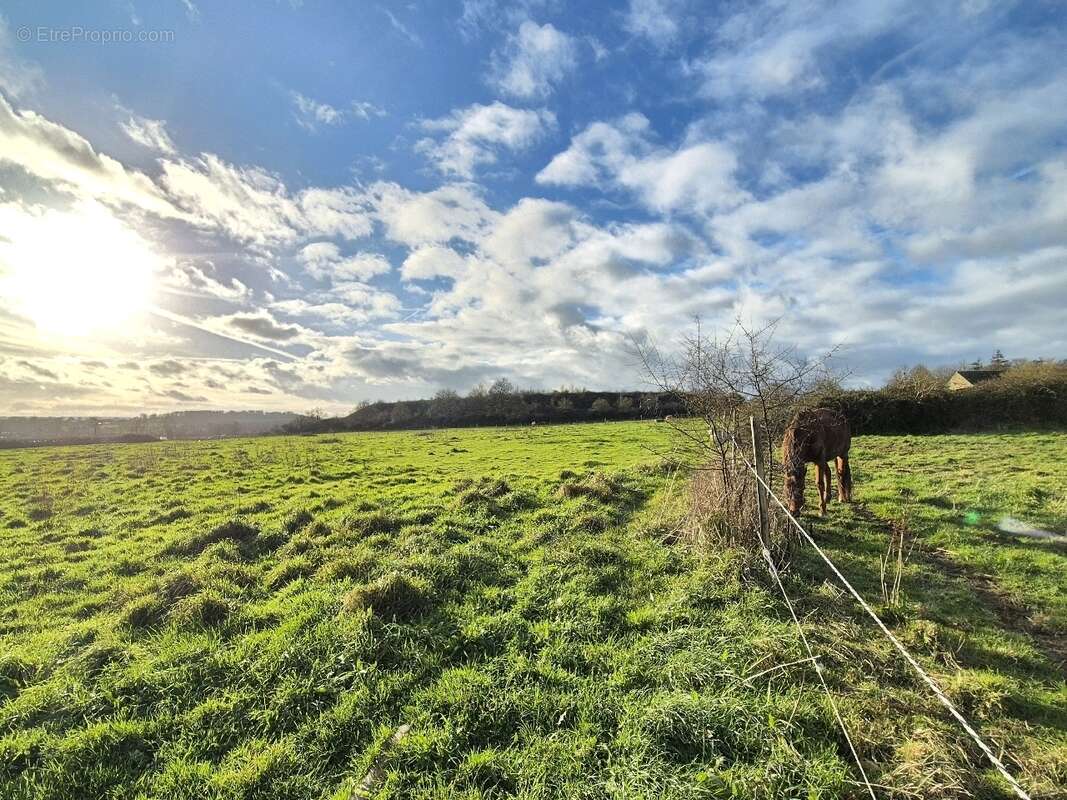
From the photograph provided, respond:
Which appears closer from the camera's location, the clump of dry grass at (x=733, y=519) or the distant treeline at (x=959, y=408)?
the clump of dry grass at (x=733, y=519)

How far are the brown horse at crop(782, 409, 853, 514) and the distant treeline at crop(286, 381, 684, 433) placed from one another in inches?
1500

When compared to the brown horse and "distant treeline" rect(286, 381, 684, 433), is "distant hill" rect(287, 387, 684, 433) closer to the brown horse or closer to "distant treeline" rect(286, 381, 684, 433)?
"distant treeline" rect(286, 381, 684, 433)

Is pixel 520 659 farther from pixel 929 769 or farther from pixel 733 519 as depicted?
pixel 733 519

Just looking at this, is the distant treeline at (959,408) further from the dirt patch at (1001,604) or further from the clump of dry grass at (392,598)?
the clump of dry grass at (392,598)

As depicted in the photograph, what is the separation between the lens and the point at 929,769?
10.2 feet

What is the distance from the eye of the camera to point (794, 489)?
820cm

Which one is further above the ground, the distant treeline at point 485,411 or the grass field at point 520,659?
the distant treeline at point 485,411

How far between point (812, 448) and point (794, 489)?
4.01 ft

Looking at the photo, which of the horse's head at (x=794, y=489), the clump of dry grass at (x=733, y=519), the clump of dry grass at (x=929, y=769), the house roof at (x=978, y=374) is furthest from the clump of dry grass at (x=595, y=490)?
the house roof at (x=978, y=374)

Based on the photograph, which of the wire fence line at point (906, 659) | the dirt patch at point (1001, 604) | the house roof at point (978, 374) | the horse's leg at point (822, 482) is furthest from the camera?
the house roof at point (978, 374)

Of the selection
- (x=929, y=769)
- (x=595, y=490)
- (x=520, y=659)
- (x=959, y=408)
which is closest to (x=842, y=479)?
(x=595, y=490)

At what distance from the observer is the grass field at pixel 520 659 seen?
3.46 metres

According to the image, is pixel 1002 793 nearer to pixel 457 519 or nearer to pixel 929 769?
pixel 929 769

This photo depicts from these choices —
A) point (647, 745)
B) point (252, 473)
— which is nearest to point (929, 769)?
point (647, 745)
